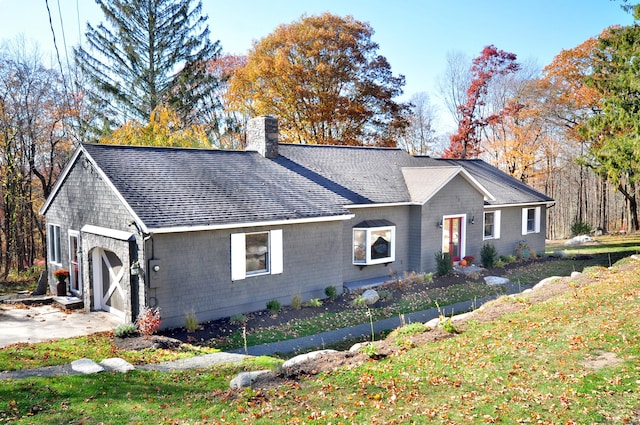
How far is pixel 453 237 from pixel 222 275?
10797 mm

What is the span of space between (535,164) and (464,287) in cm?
2131

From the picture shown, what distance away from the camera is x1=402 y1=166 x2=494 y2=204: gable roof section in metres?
18.0

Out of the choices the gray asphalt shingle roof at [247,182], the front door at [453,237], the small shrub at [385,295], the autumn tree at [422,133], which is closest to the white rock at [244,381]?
the gray asphalt shingle roof at [247,182]

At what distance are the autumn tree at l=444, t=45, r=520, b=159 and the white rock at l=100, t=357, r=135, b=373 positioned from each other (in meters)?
29.5

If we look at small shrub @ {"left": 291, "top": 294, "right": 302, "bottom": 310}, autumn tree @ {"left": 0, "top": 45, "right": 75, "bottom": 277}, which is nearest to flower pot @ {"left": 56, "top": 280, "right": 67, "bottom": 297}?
small shrub @ {"left": 291, "top": 294, "right": 302, "bottom": 310}

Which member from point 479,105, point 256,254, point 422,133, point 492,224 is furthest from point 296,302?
point 422,133

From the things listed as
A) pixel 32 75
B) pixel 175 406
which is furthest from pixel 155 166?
pixel 32 75

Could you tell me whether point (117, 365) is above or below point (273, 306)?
above

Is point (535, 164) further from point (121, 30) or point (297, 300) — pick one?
point (121, 30)

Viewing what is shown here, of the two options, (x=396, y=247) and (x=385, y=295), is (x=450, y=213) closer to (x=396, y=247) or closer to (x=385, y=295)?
(x=396, y=247)

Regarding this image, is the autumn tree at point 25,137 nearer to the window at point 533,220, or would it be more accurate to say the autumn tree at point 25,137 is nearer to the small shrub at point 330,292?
the small shrub at point 330,292

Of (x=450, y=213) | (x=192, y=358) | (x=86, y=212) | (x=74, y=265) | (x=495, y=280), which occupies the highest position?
(x=86, y=212)

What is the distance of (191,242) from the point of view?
1198 centimetres

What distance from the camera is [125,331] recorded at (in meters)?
10.8
